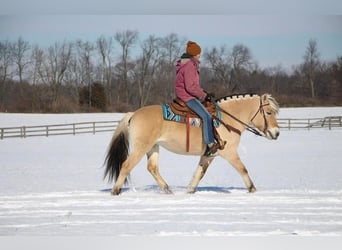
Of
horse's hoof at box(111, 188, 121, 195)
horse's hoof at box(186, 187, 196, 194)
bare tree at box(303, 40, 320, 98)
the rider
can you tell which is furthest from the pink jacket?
horse's hoof at box(111, 188, 121, 195)

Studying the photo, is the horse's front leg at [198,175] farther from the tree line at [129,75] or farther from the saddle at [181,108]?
the tree line at [129,75]

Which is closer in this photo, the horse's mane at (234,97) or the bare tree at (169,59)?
the bare tree at (169,59)

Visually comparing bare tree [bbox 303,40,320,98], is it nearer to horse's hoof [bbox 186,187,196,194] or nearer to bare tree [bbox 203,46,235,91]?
bare tree [bbox 203,46,235,91]

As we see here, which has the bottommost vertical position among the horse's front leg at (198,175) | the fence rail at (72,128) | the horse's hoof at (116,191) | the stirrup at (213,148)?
the horse's hoof at (116,191)

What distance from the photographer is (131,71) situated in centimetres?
516

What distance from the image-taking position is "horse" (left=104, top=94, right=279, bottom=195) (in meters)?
5.16

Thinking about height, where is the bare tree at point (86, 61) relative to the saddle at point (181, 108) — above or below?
above

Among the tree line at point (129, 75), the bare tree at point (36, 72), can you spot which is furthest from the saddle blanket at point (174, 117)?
the bare tree at point (36, 72)

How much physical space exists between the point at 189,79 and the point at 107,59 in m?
0.94

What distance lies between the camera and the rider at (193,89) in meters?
5.04

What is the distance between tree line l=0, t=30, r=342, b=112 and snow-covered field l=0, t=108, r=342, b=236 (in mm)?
231

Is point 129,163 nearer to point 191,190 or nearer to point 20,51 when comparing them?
point 191,190

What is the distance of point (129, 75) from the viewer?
5.15 meters

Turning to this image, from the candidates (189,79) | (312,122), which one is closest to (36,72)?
(189,79)
